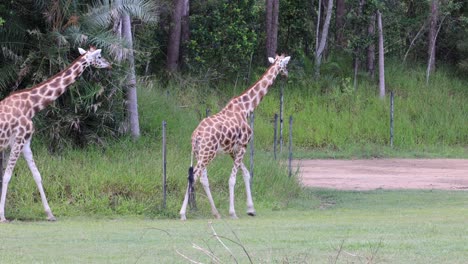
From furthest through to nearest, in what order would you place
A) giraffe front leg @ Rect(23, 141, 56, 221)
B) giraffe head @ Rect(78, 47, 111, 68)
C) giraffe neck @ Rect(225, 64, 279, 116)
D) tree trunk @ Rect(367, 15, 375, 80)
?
tree trunk @ Rect(367, 15, 375, 80) → giraffe neck @ Rect(225, 64, 279, 116) → giraffe head @ Rect(78, 47, 111, 68) → giraffe front leg @ Rect(23, 141, 56, 221)

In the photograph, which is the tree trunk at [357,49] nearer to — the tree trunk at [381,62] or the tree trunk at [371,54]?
the tree trunk at [371,54]

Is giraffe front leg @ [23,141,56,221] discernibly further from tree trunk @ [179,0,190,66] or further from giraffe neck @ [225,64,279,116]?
tree trunk @ [179,0,190,66]

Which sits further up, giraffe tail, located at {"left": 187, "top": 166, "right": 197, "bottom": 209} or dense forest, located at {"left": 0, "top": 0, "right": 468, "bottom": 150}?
dense forest, located at {"left": 0, "top": 0, "right": 468, "bottom": 150}

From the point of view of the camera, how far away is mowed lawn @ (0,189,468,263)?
10.5 metres

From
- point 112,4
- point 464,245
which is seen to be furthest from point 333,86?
point 464,245

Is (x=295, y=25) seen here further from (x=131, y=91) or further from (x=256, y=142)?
(x=131, y=91)

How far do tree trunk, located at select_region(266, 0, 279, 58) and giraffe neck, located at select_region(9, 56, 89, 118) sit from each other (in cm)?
1923

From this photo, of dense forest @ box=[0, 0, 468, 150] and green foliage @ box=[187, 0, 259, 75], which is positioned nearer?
dense forest @ box=[0, 0, 468, 150]

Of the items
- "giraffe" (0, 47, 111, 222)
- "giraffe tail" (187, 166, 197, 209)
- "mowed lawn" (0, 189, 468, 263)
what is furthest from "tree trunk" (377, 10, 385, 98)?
"giraffe" (0, 47, 111, 222)

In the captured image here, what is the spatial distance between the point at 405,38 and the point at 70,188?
87.9ft

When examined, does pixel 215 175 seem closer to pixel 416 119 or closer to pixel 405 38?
pixel 416 119

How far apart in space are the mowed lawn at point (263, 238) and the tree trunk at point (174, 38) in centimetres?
1833

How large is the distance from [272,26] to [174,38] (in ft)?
12.4

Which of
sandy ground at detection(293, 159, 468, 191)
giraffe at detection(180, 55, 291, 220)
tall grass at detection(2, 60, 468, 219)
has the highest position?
giraffe at detection(180, 55, 291, 220)
